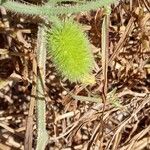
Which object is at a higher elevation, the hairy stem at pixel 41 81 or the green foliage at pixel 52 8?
A: the green foliage at pixel 52 8

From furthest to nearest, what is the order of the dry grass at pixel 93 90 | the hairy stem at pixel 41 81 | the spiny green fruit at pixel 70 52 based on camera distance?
1. the dry grass at pixel 93 90
2. the hairy stem at pixel 41 81
3. the spiny green fruit at pixel 70 52

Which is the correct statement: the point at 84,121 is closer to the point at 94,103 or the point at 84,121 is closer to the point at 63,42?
the point at 94,103

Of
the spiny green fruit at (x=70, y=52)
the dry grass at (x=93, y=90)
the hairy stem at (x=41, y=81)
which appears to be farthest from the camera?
the dry grass at (x=93, y=90)

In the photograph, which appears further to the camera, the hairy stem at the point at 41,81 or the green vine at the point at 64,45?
the hairy stem at the point at 41,81

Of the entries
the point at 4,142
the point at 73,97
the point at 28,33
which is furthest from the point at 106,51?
the point at 4,142

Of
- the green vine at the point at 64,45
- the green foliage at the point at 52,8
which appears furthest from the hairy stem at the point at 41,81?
the green foliage at the point at 52,8

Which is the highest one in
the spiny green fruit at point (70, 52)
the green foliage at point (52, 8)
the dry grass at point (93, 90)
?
the green foliage at point (52, 8)

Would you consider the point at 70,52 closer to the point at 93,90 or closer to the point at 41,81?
the point at 41,81

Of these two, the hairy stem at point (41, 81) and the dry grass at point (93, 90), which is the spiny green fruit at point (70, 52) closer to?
the hairy stem at point (41, 81)
